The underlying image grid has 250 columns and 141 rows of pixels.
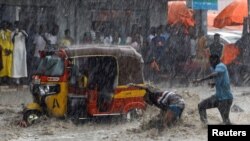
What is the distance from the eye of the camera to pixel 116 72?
11.1 m

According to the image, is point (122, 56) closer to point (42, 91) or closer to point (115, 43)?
point (42, 91)

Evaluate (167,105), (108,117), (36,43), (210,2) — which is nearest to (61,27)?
(36,43)

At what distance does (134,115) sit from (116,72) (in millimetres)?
904

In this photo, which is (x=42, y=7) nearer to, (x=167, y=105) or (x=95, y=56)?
(x=95, y=56)

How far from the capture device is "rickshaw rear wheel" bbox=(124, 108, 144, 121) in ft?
36.7

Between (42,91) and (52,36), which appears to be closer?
(42,91)

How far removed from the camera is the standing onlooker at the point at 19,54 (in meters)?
15.4

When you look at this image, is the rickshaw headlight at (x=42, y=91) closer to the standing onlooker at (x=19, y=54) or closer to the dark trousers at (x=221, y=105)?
the dark trousers at (x=221, y=105)

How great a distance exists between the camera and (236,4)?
24828mm

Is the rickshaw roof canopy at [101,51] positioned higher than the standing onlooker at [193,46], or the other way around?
the rickshaw roof canopy at [101,51]

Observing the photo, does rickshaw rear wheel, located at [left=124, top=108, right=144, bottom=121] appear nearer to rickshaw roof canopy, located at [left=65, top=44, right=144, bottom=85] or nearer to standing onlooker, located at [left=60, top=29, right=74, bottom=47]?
rickshaw roof canopy, located at [left=65, top=44, right=144, bottom=85]

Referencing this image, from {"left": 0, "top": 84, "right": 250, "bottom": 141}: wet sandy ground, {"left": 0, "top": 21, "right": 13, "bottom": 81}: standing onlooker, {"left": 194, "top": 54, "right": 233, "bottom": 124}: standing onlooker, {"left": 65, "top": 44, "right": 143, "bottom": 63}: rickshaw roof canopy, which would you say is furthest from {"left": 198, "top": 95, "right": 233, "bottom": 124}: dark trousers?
{"left": 0, "top": 21, "right": 13, "bottom": 81}: standing onlooker

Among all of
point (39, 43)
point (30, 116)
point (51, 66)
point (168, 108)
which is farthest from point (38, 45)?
point (168, 108)

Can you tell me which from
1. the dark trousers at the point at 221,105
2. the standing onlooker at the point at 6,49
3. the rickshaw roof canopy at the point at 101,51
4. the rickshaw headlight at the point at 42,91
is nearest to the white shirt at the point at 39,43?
the standing onlooker at the point at 6,49
